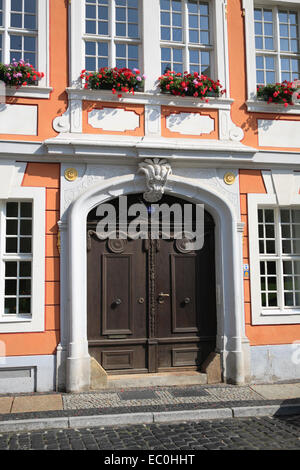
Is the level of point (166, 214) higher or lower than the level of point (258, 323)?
higher

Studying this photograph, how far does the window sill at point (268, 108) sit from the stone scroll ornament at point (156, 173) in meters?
1.98

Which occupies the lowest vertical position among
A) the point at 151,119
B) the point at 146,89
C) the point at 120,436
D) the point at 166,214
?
the point at 120,436

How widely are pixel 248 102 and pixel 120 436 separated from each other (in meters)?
6.10

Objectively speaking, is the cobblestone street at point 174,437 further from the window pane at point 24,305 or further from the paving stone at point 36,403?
the window pane at point 24,305

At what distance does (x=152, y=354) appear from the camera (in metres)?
8.09

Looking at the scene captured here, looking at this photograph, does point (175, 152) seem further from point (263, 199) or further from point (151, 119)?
point (263, 199)

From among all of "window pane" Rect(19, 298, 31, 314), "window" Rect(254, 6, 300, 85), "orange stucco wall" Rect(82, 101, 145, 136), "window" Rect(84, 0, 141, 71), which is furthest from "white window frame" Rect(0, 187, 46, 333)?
"window" Rect(254, 6, 300, 85)

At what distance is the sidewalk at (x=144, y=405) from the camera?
611cm

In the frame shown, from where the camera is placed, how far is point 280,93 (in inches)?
341

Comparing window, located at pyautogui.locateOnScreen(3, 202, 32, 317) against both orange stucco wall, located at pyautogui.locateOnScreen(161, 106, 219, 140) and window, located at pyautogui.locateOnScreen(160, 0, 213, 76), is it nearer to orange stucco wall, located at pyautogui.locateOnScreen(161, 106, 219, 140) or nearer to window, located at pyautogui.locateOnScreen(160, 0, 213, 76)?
orange stucco wall, located at pyautogui.locateOnScreen(161, 106, 219, 140)

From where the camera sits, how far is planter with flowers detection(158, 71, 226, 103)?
8234 millimetres

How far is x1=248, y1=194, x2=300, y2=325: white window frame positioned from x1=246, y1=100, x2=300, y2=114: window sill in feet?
5.21

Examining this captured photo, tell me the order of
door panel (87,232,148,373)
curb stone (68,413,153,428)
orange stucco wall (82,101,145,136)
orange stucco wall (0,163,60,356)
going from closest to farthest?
curb stone (68,413,153,428) < orange stucco wall (0,163,60,356) < door panel (87,232,148,373) < orange stucco wall (82,101,145,136)
